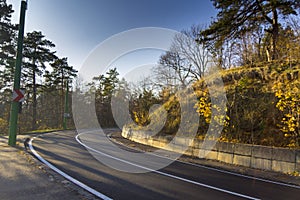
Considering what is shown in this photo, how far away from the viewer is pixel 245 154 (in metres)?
7.64

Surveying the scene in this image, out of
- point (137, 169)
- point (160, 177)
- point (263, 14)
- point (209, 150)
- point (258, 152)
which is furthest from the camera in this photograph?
point (263, 14)

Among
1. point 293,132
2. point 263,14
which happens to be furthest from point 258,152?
point 263,14

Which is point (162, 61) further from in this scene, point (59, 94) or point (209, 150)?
point (59, 94)

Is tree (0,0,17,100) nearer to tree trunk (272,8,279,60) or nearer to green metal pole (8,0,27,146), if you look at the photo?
green metal pole (8,0,27,146)

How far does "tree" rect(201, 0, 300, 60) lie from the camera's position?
1447 cm

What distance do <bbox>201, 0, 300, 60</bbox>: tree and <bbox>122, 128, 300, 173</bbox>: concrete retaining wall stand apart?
876cm

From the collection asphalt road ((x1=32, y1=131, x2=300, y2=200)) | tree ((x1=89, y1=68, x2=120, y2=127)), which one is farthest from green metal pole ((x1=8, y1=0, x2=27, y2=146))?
tree ((x1=89, y1=68, x2=120, y2=127))

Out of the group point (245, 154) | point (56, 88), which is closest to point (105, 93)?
point (56, 88)

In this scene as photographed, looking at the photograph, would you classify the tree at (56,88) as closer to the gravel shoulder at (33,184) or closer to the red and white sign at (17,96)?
the red and white sign at (17,96)

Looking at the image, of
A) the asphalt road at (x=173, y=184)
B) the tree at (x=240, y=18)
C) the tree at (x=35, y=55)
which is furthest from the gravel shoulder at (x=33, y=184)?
the tree at (x=35, y=55)

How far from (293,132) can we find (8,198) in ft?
28.1

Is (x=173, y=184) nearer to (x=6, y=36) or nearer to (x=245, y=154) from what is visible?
(x=245, y=154)

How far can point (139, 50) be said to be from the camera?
12742 mm

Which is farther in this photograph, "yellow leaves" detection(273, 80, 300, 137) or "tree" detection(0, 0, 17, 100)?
"tree" detection(0, 0, 17, 100)
